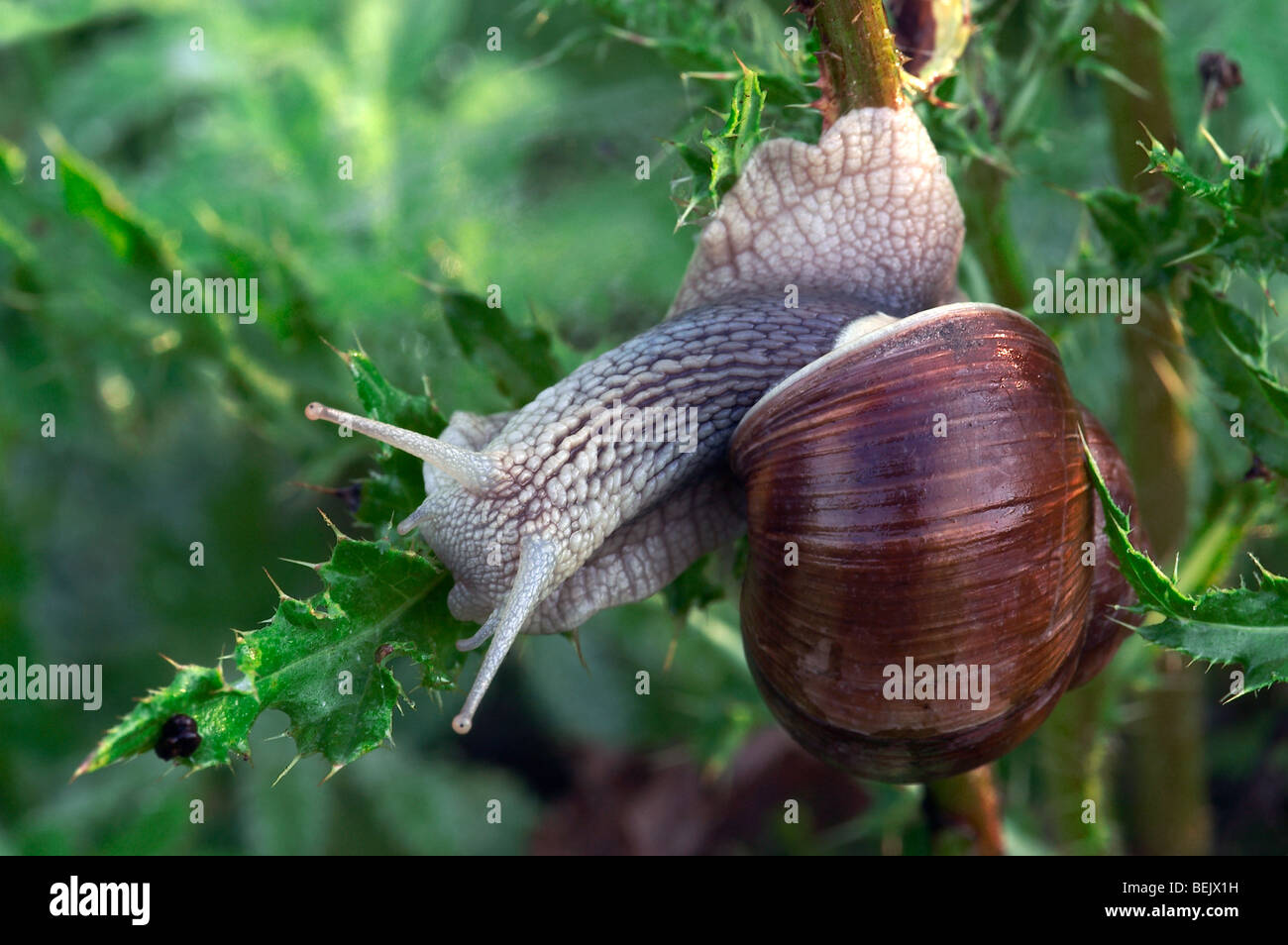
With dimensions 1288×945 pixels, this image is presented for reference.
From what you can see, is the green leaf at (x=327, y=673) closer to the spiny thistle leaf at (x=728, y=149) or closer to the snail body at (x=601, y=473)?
the snail body at (x=601, y=473)

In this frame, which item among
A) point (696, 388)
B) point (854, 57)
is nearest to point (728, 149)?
point (854, 57)

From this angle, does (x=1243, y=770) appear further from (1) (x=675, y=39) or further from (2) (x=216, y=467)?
(2) (x=216, y=467)

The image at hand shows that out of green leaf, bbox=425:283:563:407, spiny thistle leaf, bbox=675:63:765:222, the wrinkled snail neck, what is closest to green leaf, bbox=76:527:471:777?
the wrinkled snail neck

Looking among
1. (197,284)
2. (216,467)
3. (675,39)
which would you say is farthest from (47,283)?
(675,39)

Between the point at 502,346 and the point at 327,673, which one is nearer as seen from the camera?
the point at 327,673

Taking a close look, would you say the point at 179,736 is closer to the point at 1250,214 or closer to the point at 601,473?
the point at 601,473

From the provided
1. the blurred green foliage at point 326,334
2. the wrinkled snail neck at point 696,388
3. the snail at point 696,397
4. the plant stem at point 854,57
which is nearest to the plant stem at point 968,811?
the blurred green foliage at point 326,334

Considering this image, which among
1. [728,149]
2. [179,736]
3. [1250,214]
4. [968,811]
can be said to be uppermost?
[728,149]
